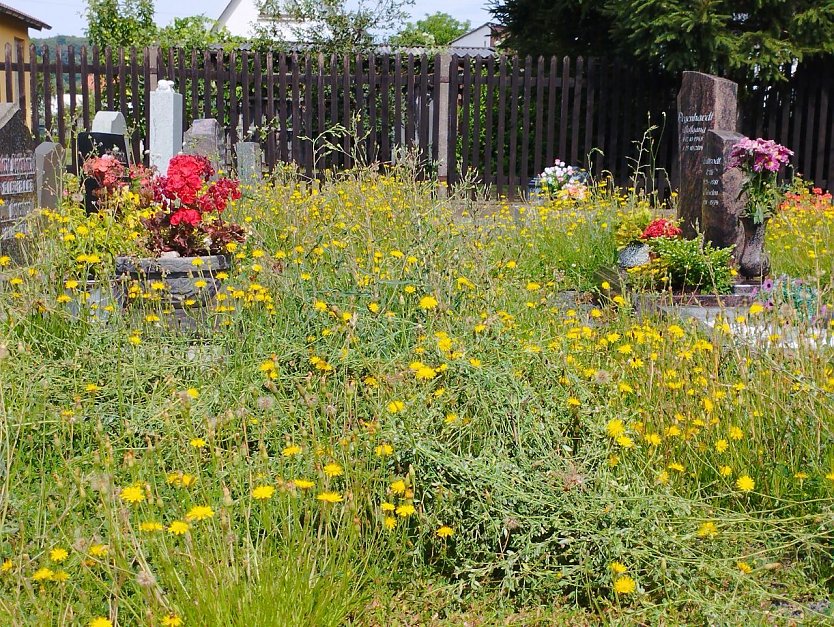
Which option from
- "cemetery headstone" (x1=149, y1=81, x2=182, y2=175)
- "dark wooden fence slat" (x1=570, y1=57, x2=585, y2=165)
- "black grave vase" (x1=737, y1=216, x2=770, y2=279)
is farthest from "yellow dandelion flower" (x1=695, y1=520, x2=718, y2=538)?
"dark wooden fence slat" (x1=570, y1=57, x2=585, y2=165)

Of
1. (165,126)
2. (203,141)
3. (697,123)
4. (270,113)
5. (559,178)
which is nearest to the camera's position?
(697,123)

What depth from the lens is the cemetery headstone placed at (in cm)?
1116

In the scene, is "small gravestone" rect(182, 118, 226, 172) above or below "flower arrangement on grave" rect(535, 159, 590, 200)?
above

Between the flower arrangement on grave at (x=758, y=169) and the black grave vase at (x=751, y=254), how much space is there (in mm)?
88

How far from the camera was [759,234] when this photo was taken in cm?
742

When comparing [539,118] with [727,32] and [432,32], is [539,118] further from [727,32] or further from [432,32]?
[432,32]

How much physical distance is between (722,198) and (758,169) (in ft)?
1.30

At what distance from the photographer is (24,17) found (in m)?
26.9

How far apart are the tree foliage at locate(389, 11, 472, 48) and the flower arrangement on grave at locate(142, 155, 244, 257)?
13.2m

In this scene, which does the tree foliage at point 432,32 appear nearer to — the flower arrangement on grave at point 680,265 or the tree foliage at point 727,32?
the tree foliage at point 727,32

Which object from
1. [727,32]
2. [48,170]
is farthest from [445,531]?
[727,32]

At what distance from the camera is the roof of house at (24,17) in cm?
2555

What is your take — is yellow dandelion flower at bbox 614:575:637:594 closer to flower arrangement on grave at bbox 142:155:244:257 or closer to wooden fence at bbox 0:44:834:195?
flower arrangement on grave at bbox 142:155:244:257

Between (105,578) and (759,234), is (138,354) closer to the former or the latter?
(105,578)
